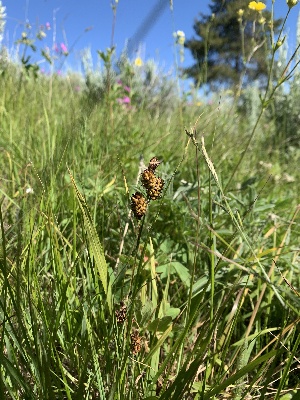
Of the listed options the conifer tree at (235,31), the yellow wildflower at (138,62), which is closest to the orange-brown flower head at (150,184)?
the conifer tree at (235,31)

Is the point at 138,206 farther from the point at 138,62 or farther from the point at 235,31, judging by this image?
the point at 138,62

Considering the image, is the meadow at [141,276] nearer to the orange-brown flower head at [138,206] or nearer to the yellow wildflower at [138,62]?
the orange-brown flower head at [138,206]

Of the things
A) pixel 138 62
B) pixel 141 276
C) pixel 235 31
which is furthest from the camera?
pixel 138 62

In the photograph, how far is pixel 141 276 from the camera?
76 cm

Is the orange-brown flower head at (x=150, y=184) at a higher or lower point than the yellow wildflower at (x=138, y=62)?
lower

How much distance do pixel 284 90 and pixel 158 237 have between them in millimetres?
3079

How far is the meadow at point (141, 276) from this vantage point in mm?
453

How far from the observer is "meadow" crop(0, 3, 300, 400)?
1.49 ft

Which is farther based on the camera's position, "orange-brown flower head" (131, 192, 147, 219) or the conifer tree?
the conifer tree

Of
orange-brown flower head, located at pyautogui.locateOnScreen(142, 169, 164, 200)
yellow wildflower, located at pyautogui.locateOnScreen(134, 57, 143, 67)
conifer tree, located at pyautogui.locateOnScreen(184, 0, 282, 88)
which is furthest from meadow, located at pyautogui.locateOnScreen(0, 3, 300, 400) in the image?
yellow wildflower, located at pyautogui.locateOnScreen(134, 57, 143, 67)

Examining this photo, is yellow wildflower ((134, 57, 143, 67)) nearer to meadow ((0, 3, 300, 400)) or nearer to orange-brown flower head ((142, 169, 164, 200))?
meadow ((0, 3, 300, 400))

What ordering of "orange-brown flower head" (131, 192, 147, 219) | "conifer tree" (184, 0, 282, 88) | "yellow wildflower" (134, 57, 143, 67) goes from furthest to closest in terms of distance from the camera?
"yellow wildflower" (134, 57, 143, 67), "conifer tree" (184, 0, 282, 88), "orange-brown flower head" (131, 192, 147, 219)

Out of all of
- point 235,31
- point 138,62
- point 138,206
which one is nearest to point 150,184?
point 138,206

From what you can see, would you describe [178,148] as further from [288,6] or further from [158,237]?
[288,6]
